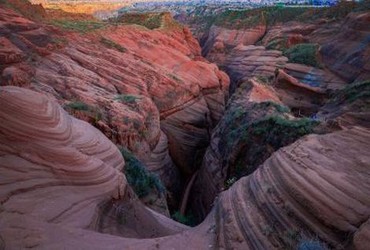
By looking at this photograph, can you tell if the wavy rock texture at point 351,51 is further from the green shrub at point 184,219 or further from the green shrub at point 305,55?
the green shrub at point 184,219

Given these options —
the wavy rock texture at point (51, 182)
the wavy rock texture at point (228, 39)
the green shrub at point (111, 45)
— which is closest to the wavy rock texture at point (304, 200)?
the wavy rock texture at point (51, 182)

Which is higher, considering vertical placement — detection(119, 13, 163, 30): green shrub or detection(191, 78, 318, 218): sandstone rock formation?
detection(119, 13, 163, 30): green shrub

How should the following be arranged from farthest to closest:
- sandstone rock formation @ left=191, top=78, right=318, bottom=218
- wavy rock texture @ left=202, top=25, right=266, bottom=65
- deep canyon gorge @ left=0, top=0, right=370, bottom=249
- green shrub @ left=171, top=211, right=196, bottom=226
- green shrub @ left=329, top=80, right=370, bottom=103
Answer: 1. wavy rock texture @ left=202, top=25, right=266, bottom=65
2. green shrub @ left=329, top=80, right=370, bottom=103
3. green shrub @ left=171, top=211, right=196, bottom=226
4. sandstone rock formation @ left=191, top=78, right=318, bottom=218
5. deep canyon gorge @ left=0, top=0, right=370, bottom=249

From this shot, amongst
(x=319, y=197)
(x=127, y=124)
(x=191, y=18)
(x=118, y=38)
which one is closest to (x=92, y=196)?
(x=319, y=197)

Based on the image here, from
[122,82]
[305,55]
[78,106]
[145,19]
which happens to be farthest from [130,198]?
[145,19]

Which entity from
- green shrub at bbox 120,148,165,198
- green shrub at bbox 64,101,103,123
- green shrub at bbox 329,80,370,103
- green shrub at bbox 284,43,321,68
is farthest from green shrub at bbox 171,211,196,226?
green shrub at bbox 284,43,321,68

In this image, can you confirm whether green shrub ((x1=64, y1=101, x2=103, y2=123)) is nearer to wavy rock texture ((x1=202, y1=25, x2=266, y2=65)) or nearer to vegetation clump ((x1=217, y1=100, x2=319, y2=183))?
vegetation clump ((x1=217, y1=100, x2=319, y2=183))

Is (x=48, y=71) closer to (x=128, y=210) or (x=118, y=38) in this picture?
(x=128, y=210)

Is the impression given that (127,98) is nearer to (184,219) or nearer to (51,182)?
(184,219)
